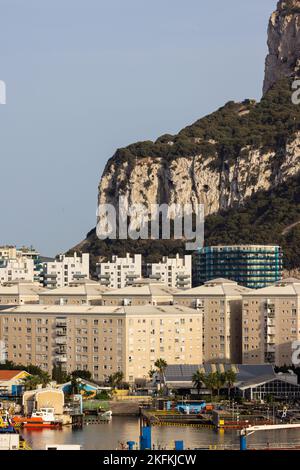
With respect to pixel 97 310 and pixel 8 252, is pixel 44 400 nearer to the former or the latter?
pixel 97 310

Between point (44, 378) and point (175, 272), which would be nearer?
point (44, 378)

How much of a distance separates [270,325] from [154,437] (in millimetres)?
27119

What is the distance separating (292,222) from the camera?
402 ft

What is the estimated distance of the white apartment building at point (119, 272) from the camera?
108125 mm

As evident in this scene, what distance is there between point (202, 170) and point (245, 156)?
3932 millimetres

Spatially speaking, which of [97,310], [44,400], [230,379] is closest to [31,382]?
[44,400]

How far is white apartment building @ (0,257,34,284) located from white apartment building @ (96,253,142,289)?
485 centimetres

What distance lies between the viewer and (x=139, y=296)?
85562 mm

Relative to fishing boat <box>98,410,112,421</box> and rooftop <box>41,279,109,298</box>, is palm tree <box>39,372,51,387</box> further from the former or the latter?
rooftop <box>41,279,109,298</box>

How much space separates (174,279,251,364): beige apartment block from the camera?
8069 cm

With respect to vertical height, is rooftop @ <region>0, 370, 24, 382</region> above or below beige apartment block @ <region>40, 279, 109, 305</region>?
below

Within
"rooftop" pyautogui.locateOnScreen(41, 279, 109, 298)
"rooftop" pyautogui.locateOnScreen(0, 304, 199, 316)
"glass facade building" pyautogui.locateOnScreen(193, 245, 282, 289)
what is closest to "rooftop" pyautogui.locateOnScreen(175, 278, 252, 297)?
"rooftop" pyautogui.locateOnScreen(0, 304, 199, 316)
